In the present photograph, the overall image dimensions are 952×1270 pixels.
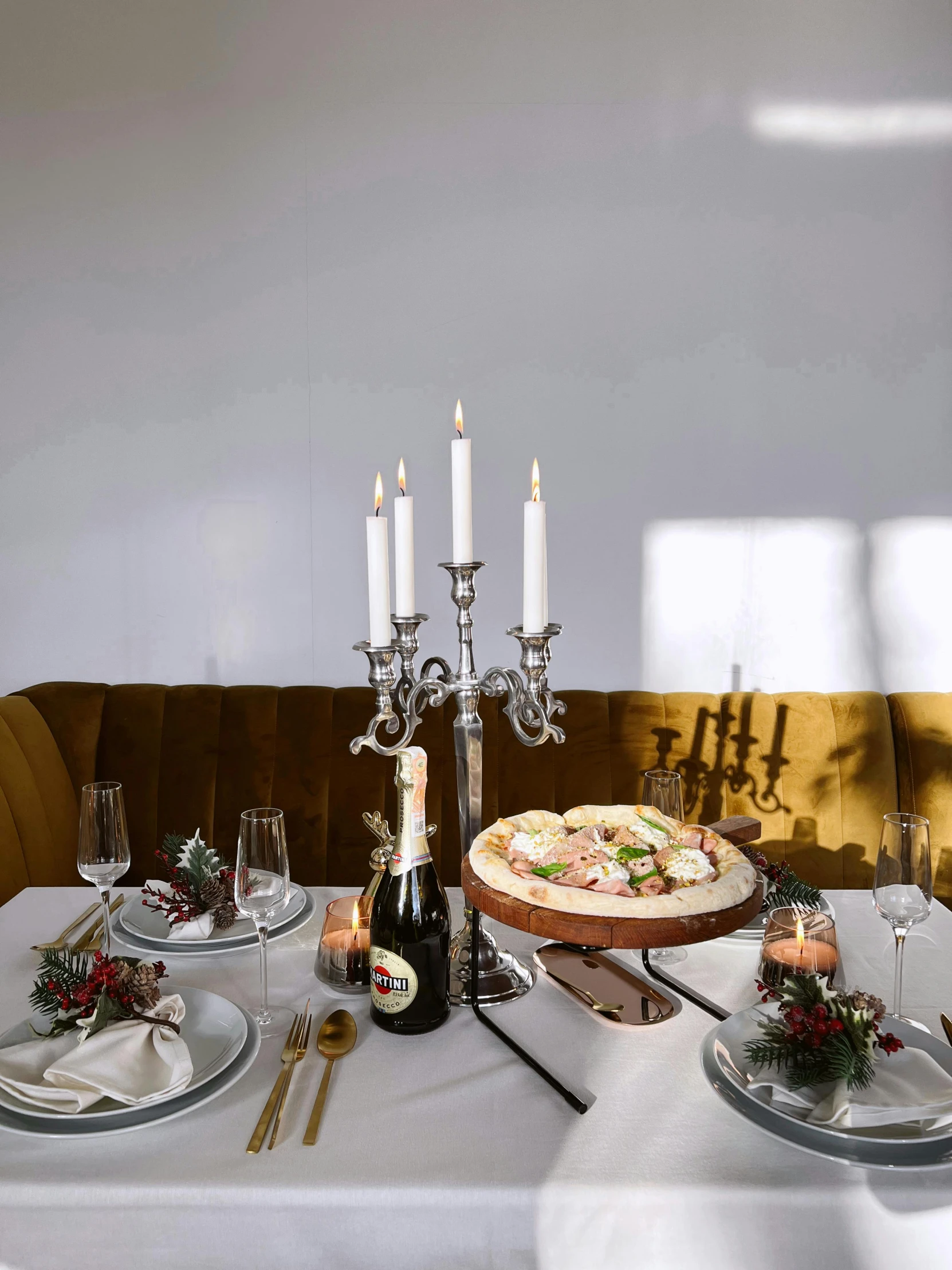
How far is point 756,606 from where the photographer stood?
2.38 m

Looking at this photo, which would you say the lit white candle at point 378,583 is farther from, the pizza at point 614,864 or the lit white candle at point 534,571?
the pizza at point 614,864

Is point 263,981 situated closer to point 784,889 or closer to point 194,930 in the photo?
point 194,930

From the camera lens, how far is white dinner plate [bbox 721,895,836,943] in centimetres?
124

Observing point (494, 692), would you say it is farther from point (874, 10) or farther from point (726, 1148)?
point (874, 10)

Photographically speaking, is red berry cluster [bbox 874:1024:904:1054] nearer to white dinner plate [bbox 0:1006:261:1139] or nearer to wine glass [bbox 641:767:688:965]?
wine glass [bbox 641:767:688:965]

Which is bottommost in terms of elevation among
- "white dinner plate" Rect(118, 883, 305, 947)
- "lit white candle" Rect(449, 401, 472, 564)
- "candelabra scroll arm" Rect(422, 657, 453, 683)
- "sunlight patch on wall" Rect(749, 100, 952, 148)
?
"white dinner plate" Rect(118, 883, 305, 947)

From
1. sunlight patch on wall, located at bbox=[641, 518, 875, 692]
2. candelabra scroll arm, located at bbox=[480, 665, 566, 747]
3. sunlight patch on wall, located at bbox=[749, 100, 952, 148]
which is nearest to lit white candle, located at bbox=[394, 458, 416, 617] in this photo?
candelabra scroll arm, located at bbox=[480, 665, 566, 747]

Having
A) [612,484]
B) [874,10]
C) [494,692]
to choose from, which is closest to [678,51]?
[874,10]

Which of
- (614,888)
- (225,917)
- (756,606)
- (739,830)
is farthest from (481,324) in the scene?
(614,888)

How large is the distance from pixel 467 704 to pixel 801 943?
0.46m

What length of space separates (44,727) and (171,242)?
122 centimetres

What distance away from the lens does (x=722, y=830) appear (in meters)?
1.32

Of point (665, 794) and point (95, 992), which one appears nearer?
point (95, 992)

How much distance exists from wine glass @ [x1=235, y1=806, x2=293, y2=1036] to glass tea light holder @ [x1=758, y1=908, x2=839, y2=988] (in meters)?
0.50
